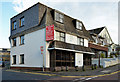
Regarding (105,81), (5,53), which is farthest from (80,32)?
(5,53)

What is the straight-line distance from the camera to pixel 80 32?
2539cm

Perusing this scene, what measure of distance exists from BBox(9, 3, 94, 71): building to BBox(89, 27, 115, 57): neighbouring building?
27.2 feet

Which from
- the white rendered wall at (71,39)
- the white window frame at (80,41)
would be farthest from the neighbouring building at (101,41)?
the white rendered wall at (71,39)

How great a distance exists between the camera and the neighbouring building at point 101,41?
34.6 metres

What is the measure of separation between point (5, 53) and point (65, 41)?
1311 inches

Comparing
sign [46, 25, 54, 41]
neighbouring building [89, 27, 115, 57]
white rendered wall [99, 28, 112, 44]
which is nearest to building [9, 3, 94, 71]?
sign [46, 25, 54, 41]

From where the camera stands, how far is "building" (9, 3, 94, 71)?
18.8 m

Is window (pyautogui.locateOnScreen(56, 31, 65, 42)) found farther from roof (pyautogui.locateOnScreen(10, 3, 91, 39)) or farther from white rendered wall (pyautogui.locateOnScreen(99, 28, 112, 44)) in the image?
white rendered wall (pyautogui.locateOnScreen(99, 28, 112, 44))

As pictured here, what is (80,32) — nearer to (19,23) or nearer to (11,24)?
(19,23)

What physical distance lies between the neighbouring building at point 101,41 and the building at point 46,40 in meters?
8.30

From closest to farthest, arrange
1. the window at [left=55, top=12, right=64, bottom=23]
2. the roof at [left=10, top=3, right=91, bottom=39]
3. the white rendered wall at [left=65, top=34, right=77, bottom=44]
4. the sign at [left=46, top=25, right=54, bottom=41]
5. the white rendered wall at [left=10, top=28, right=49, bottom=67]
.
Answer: the sign at [left=46, top=25, right=54, bottom=41] → the white rendered wall at [left=10, top=28, right=49, bottom=67] → the roof at [left=10, top=3, right=91, bottom=39] → the window at [left=55, top=12, right=64, bottom=23] → the white rendered wall at [left=65, top=34, right=77, bottom=44]

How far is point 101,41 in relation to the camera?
40.3 metres

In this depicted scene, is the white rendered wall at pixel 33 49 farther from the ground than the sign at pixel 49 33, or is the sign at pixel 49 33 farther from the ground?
the sign at pixel 49 33

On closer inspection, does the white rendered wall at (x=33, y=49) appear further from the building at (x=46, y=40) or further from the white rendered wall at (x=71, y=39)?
the white rendered wall at (x=71, y=39)
